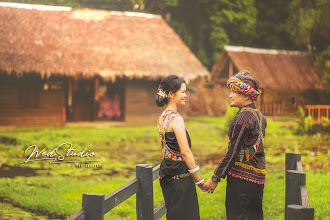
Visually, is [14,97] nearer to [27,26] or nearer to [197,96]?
[27,26]

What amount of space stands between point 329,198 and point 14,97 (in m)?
12.8

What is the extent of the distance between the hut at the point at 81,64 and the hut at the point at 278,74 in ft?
12.4

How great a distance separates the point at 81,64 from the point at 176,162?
14417 mm

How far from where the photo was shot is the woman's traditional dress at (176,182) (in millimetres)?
3355

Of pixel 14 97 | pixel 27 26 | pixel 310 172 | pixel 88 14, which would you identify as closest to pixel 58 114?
pixel 14 97

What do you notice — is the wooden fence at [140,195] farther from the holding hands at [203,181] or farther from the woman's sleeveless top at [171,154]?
the holding hands at [203,181]

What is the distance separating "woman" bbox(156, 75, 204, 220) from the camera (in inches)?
131

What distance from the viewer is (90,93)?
1859 cm

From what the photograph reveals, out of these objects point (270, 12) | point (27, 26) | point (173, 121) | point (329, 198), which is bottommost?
point (329, 198)

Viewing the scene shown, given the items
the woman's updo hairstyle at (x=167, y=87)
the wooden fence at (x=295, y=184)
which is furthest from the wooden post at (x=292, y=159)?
the woman's updo hairstyle at (x=167, y=87)

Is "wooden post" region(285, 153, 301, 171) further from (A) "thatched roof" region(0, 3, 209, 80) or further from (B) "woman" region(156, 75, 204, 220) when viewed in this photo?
(A) "thatched roof" region(0, 3, 209, 80)

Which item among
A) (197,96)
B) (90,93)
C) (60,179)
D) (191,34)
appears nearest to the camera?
(60,179)

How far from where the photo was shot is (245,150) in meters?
3.33

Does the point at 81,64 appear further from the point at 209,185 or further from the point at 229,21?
the point at 209,185
